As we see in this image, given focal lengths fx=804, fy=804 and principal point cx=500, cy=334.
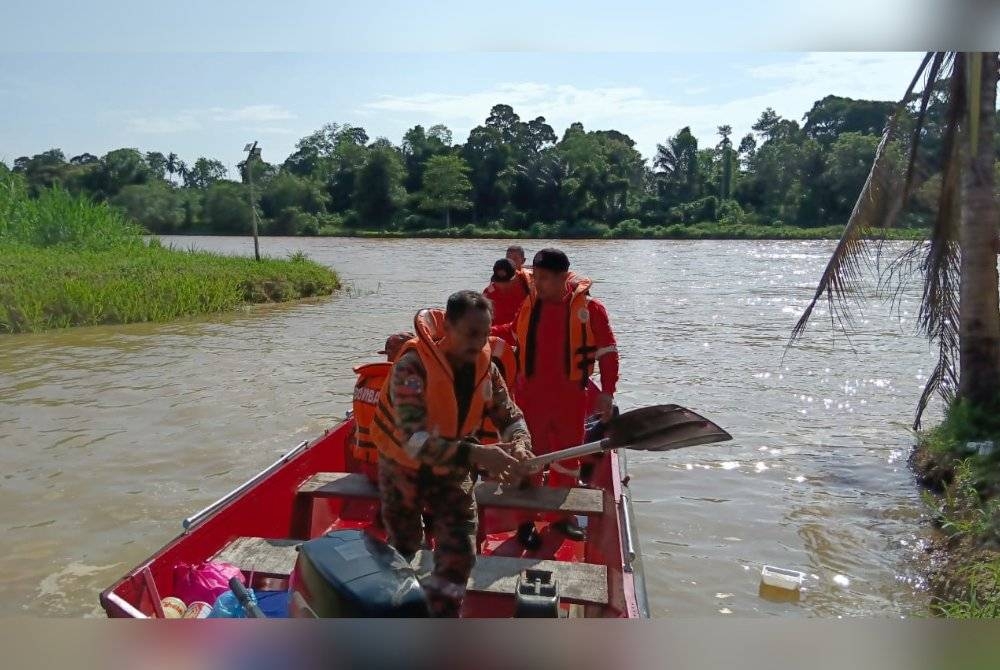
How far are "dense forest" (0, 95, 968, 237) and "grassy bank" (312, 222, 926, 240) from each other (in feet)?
0.43

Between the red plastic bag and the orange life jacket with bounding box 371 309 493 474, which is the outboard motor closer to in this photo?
the orange life jacket with bounding box 371 309 493 474

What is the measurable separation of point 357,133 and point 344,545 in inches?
2176

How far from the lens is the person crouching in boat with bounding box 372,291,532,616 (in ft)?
8.70

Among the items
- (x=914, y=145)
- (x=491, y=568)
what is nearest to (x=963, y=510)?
(x=914, y=145)

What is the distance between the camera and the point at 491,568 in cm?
315

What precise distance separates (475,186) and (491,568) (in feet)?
118

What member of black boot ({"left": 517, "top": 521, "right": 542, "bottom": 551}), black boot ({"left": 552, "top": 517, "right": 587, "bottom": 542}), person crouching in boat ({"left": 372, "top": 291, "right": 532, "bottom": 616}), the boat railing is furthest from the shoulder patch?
black boot ({"left": 552, "top": 517, "right": 587, "bottom": 542})

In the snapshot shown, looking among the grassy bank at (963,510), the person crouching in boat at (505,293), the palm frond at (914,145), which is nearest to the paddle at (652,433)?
the grassy bank at (963,510)

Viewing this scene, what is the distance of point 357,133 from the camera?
5469 cm

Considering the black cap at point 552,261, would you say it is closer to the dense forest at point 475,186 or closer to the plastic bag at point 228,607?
the plastic bag at point 228,607

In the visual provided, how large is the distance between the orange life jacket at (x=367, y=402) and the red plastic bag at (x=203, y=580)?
3.42 ft

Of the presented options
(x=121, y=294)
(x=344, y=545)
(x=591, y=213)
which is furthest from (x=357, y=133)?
(x=344, y=545)

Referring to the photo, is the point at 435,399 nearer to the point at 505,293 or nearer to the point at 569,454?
the point at 569,454

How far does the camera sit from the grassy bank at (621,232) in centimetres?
4247
